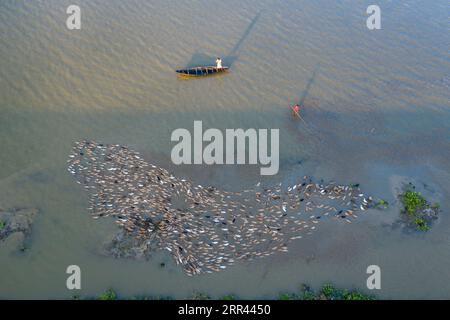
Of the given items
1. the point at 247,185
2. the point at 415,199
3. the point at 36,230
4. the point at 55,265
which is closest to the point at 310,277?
the point at 247,185

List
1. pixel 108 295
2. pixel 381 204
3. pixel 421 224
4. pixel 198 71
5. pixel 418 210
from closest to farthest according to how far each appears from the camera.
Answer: pixel 108 295
pixel 421 224
pixel 418 210
pixel 381 204
pixel 198 71

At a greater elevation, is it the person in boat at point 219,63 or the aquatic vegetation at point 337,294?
the person in boat at point 219,63

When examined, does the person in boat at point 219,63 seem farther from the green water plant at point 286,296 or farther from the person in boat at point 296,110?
the green water plant at point 286,296

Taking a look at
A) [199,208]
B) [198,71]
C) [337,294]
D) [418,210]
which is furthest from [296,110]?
[337,294]

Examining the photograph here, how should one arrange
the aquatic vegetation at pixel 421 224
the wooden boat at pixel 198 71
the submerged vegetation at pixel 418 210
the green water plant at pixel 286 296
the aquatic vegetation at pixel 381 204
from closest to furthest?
the green water plant at pixel 286 296 → the aquatic vegetation at pixel 421 224 → the submerged vegetation at pixel 418 210 → the aquatic vegetation at pixel 381 204 → the wooden boat at pixel 198 71

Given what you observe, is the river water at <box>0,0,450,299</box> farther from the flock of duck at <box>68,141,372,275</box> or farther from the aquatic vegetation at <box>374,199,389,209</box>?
the flock of duck at <box>68,141,372,275</box>

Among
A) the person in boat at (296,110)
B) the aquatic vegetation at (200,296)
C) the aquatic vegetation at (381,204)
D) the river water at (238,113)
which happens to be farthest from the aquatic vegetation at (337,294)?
the person in boat at (296,110)

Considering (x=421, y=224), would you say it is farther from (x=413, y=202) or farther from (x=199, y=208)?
(x=199, y=208)
